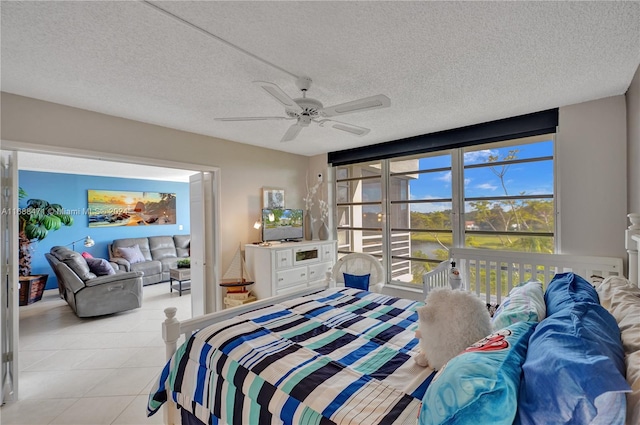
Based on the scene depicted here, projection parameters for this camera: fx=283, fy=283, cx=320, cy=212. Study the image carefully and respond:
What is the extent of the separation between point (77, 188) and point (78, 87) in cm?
490

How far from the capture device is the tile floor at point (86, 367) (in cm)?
207

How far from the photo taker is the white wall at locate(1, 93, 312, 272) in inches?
92.1

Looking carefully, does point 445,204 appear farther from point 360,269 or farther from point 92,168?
point 92,168

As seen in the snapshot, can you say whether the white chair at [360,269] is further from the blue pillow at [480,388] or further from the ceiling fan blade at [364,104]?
the blue pillow at [480,388]

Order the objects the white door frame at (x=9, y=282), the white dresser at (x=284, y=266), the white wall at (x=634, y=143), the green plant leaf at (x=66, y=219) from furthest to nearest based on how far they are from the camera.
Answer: the green plant leaf at (x=66, y=219)
the white dresser at (x=284, y=266)
the white door frame at (x=9, y=282)
the white wall at (x=634, y=143)

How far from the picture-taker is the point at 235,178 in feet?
12.4

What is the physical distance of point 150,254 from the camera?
21.1 feet

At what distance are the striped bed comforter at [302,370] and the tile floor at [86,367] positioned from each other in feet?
2.75

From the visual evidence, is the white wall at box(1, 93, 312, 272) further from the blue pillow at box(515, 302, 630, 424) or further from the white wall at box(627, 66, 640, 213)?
the white wall at box(627, 66, 640, 213)

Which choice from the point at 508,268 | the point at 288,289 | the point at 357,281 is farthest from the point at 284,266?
the point at 508,268

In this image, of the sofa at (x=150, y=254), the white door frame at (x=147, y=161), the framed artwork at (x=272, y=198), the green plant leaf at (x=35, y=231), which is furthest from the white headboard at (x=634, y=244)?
the green plant leaf at (x=35, y=231)

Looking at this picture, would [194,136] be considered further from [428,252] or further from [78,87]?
[428,252]

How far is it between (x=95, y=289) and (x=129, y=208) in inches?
122

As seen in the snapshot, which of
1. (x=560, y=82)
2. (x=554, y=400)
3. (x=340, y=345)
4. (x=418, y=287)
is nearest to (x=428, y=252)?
(x=418, y=287)
